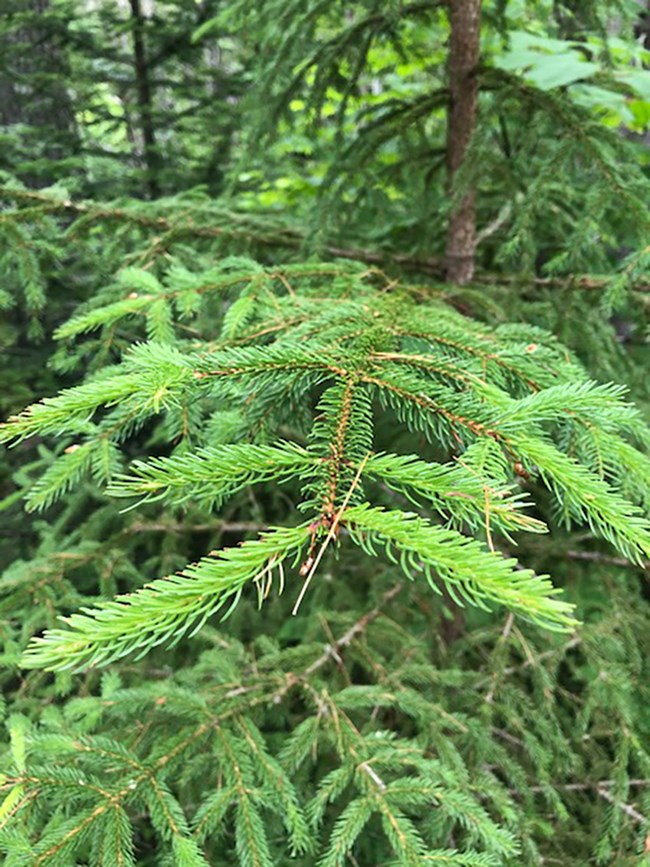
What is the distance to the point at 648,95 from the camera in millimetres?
2703

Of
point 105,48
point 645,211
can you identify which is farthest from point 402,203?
point 105,48

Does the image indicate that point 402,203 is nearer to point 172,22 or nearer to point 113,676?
point 172,22

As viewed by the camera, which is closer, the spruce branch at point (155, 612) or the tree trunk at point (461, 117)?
the spruce branch at point (155, 612)

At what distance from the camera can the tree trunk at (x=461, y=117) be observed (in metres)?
2.04

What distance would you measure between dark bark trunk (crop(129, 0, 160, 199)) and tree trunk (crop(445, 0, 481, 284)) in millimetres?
2799

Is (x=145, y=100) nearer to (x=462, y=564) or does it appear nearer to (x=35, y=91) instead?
(x=35, y=91)

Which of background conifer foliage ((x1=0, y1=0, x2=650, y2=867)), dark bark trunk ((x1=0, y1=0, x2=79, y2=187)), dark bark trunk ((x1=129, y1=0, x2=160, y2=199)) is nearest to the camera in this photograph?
background conifer foliage ((x1=0, y1=0, x2=650, y2=867))

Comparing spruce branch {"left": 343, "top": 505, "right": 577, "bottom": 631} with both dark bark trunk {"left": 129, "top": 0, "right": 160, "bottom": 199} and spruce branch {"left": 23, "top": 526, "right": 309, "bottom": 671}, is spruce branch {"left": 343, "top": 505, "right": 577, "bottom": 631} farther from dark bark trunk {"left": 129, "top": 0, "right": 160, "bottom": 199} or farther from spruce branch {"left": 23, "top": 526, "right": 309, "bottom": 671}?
dark bark trunk {"left": 129, "top": 0, "right": 160, "bottom": 199}

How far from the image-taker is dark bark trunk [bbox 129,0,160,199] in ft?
13.9

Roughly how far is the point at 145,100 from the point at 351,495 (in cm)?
472

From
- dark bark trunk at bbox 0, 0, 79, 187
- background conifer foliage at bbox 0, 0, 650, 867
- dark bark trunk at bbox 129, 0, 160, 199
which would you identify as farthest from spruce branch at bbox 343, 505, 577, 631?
dark bark trunk at bbox 129, 0, 160, 199

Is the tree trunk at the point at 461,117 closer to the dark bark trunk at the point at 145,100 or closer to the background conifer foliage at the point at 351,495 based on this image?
the background conifer foliage at the point at 351,495

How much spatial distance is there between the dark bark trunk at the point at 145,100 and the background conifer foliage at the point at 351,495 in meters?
0.85

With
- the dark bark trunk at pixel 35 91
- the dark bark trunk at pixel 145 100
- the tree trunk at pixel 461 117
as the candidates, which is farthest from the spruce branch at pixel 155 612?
the dark bark trunk at pixel 145 100
